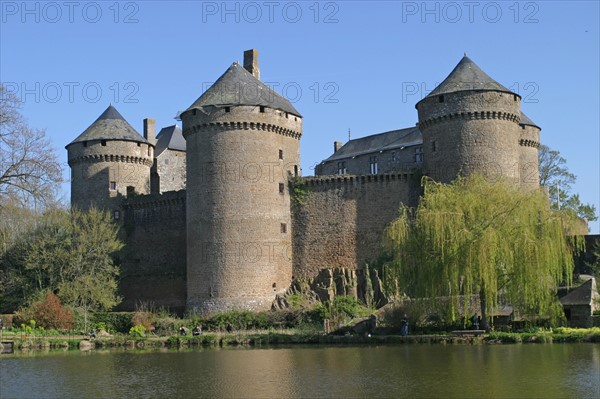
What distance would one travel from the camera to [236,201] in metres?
35.7

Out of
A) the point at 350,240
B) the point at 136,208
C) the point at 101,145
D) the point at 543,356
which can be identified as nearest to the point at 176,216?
the point at 136,208

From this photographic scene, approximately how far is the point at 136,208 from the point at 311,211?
31.0ft

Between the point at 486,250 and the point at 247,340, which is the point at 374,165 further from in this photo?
the point at 486,250

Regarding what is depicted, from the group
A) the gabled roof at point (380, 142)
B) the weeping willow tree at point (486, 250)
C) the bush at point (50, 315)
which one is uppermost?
the gabled roof at point (380, 142)

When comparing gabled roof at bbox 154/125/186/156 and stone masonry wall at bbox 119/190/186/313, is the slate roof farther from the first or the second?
gabled roof at bbox 154/125/186/156

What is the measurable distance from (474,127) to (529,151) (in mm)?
6851

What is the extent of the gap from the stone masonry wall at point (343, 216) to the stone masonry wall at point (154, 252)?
5897 mm

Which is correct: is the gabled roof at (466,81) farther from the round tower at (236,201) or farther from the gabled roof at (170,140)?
the gabled roof at (170,140)

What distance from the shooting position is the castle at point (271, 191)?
3491 centimetres

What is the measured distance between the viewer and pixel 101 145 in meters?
42.2

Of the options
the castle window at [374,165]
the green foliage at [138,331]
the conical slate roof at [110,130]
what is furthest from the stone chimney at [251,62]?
the green foliage at [138,331]

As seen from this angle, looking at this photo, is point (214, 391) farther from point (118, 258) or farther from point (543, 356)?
point (118, 258)

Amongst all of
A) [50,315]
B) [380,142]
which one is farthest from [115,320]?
[380,142]

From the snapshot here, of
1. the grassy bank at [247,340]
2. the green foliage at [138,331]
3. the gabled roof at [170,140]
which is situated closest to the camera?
the grassy bank at [247,340]
